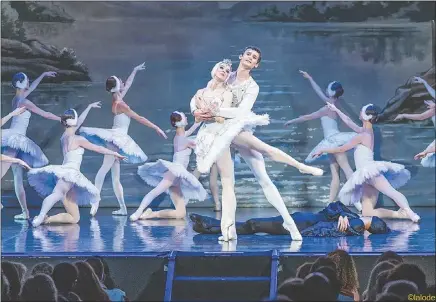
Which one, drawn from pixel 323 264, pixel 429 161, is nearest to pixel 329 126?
pixel 429 161

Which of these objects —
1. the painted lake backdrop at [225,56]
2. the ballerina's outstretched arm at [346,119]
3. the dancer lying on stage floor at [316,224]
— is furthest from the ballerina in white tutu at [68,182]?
the ballerina's outstretched arm at [346,119]

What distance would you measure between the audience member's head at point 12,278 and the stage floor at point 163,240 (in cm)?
87

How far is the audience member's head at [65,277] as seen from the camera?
16.1 ft

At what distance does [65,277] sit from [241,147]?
2407 mm

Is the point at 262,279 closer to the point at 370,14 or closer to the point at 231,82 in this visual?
the point at 231,82

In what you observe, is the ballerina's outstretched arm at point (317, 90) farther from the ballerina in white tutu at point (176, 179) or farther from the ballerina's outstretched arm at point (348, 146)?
the ballerina in white tutu at point (176, 179)

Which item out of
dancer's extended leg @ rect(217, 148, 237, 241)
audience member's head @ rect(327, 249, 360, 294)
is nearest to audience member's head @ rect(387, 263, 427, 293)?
audience member's head @ rect(327, 249, 360, 294)

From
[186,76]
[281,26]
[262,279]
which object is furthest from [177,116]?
[262,279]

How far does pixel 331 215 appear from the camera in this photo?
7574mm

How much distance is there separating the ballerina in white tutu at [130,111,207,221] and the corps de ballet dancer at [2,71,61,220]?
1233 mm

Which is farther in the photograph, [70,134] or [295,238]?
[70,134]

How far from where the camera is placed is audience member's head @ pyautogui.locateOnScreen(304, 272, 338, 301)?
167 inches

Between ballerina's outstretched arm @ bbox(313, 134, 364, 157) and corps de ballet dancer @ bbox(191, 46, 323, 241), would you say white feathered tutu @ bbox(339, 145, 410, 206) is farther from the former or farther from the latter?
corps de ballet dancer @ bbox(191, 46, 323, 241)

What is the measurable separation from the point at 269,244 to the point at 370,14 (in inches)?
194
